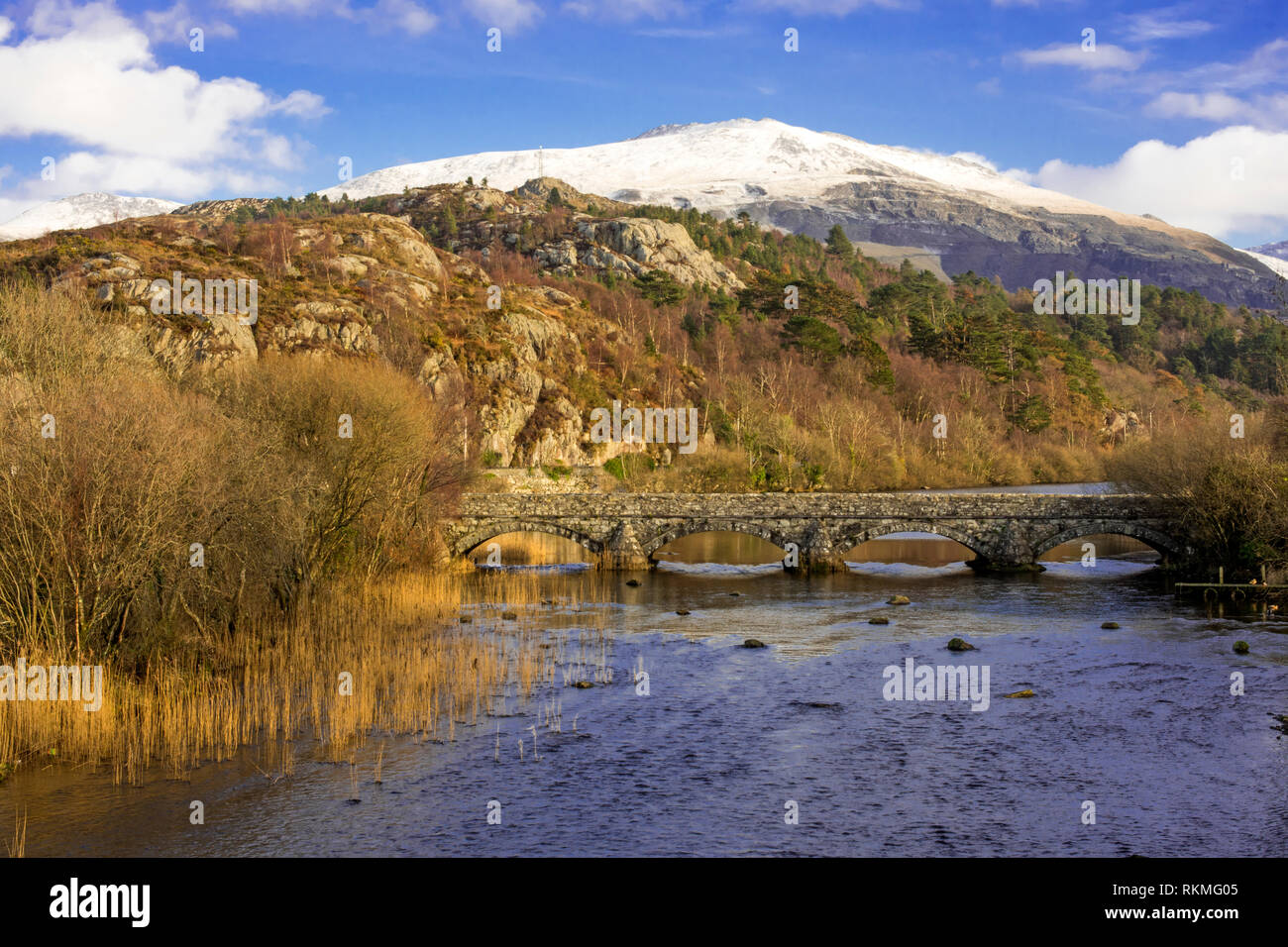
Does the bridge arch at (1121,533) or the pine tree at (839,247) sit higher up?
the pine tree at (839,247)

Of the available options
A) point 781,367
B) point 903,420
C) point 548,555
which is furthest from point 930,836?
point 781,367

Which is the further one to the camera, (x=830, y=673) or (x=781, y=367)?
(x=781, y=367)

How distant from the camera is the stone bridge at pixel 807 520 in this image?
44188 mm

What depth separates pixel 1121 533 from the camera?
4281 cm

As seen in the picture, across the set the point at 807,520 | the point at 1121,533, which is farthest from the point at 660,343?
the point at 1121,533

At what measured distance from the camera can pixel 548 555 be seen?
53688mm

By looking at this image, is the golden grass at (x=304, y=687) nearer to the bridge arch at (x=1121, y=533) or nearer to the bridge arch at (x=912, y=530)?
the bridge arch at (x=912, y=530)

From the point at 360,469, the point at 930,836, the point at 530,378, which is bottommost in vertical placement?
the point at 930,836

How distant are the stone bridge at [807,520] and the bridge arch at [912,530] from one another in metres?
0.04

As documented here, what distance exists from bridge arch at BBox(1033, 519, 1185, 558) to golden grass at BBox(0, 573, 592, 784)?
22647 mm

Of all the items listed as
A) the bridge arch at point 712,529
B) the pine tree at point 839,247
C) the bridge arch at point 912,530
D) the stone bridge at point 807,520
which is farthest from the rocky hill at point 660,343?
the pine tree at point 839,247
